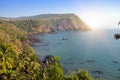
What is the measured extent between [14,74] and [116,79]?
46714mm

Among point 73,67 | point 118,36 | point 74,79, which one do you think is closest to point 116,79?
point 73,67

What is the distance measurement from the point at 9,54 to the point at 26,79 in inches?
699

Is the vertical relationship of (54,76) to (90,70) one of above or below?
above

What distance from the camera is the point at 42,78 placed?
6019 centimetres

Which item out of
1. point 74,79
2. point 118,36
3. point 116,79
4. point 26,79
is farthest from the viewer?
point 116,79

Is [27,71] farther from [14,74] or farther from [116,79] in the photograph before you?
[116,79]

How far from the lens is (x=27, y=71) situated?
3174 inches

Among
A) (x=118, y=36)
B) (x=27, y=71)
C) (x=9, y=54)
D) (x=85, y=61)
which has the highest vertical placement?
(x=118, y=36)

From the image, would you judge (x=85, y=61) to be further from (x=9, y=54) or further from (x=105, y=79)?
(x=9, y=54)

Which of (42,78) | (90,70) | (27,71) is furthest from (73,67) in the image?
(42,78)

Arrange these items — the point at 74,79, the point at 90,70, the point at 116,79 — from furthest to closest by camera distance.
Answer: the point at 90,70, the point at 116,79, the point at 74,79

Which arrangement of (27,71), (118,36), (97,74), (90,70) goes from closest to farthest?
(118,36), (27,71), (97,74), (90,70)

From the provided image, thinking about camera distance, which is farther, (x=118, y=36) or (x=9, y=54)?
(x=9, y=54)

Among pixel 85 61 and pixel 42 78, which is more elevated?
pixel 42 78
